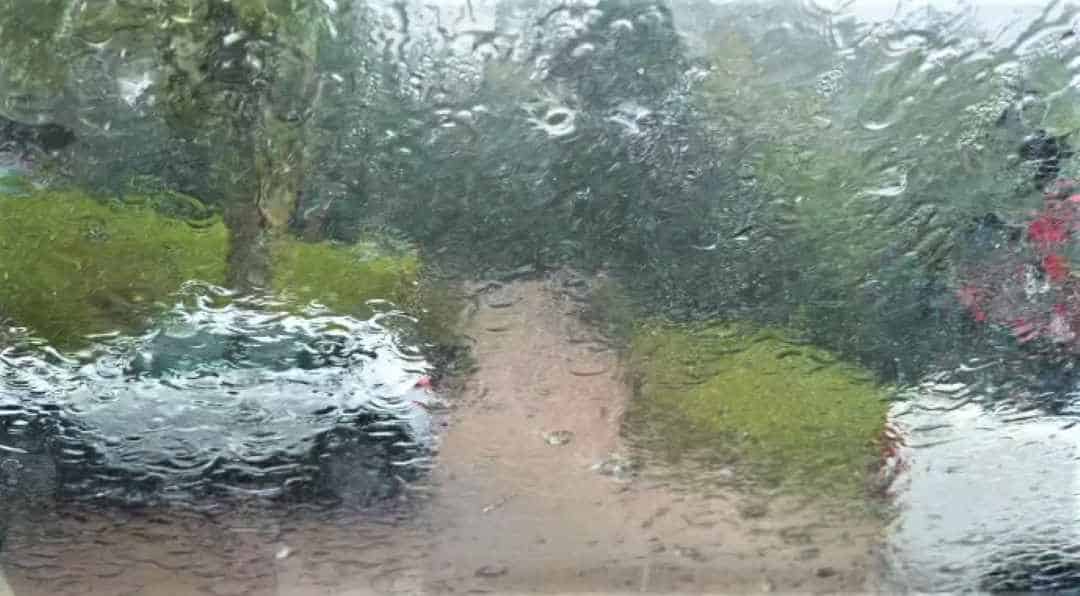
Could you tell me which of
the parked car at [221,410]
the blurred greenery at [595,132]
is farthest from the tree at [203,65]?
the parked car at [221,410]

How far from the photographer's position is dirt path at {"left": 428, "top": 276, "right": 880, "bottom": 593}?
66.5 inches

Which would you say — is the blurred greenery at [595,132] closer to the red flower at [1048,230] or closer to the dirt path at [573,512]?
the red flower at [1048,230]

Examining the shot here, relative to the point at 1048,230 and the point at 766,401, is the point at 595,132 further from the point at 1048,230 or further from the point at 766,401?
the point at 1048,230

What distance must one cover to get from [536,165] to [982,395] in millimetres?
909

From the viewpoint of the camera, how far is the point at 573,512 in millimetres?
1739

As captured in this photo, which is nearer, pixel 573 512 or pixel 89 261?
pixel 89 261

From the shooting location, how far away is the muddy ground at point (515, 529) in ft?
5.54

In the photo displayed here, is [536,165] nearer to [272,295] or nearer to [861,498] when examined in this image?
[272,295]

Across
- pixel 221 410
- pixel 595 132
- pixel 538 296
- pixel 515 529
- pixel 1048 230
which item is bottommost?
pixel 515 529

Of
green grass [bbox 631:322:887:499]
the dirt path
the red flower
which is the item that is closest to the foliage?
the dirt path

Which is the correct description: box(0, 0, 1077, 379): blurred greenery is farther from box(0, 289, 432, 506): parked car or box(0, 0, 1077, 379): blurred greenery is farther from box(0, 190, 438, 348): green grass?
box(0, 289, 432, 506): parked car

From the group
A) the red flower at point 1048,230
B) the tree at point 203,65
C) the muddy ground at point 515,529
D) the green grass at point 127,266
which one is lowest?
the muddy ground at point 515,529

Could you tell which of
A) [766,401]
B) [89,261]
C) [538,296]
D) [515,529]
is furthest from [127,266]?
[766,401]

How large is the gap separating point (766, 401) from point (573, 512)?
1.32 feet
